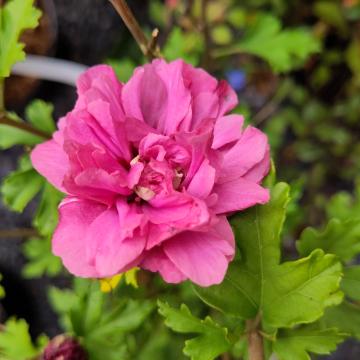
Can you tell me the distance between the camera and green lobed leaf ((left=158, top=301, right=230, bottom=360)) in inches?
21.4

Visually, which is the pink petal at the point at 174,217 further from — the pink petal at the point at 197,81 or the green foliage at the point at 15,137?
the green foliage at the point at 15,137

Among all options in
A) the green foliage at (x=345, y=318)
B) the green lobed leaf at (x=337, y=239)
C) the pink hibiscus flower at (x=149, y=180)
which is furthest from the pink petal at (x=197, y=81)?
the green foliage at (x=345, y=318)

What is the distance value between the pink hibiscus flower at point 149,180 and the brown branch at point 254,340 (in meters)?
0.16

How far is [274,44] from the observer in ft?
3.13

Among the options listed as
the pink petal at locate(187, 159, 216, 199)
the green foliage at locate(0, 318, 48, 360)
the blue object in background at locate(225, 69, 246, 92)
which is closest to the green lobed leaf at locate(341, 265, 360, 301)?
the pink petal at locate(187, 159, 216, 199)

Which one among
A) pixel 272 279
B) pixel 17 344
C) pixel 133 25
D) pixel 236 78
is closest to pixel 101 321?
pixel 17 344

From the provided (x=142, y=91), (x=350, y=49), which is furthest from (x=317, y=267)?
(x=350, y=49)

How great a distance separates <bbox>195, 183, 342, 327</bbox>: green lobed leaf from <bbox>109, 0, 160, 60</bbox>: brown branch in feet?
0.76

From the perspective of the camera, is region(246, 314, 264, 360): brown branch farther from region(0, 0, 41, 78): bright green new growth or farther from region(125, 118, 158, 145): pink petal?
region(0, 0, 41, 78): bright green new growth

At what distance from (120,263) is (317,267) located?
194 millimetres

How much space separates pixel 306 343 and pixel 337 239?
0.14m

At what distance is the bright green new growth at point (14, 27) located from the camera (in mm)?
618

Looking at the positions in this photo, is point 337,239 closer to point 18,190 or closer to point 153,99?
point 153,99

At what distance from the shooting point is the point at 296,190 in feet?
2.15
